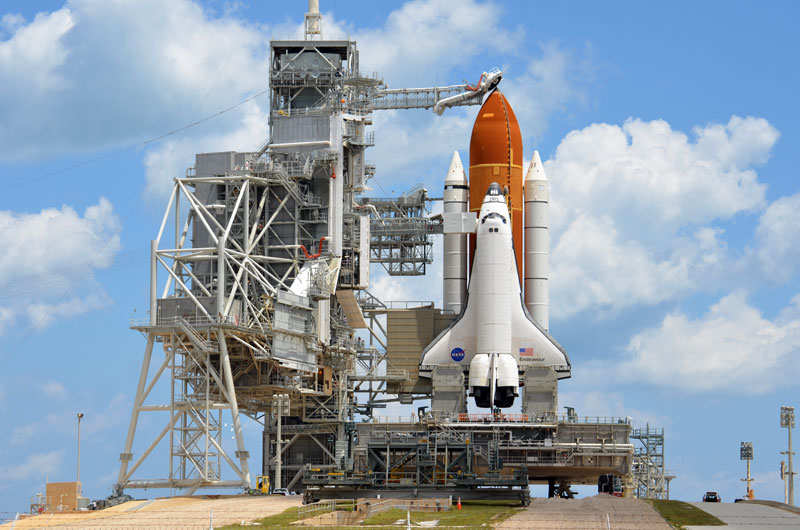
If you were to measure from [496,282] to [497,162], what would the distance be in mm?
8485

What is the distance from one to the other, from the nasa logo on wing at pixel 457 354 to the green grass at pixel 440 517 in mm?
19986

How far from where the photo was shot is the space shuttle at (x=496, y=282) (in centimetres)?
7469

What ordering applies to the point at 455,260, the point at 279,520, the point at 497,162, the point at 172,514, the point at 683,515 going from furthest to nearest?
1. the point at 455,260
2. the point at 497,162
3. the point at 172,514
4. the point at 683,515
5. the point at 279,520

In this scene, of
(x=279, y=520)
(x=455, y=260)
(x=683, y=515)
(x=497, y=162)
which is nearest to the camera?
(x=279, y=520)

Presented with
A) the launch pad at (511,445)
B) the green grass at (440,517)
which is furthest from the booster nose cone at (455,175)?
the green grass at (440,517)

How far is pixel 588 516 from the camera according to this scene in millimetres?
52156

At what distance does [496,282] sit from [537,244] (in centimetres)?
623

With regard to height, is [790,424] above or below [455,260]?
below

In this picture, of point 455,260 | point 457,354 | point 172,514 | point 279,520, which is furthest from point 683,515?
point 455,260

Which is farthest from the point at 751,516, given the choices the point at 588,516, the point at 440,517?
the point at 440,517

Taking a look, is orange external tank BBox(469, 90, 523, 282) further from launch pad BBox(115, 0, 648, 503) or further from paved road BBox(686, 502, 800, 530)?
paved road BBox(686, 502, 800, 530)

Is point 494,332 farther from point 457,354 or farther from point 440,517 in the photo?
point 440,517

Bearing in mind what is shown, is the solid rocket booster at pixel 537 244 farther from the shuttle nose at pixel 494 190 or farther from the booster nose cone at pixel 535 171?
the shuttle nose at pixel 494 190

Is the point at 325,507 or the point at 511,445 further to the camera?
the point at 511,445
